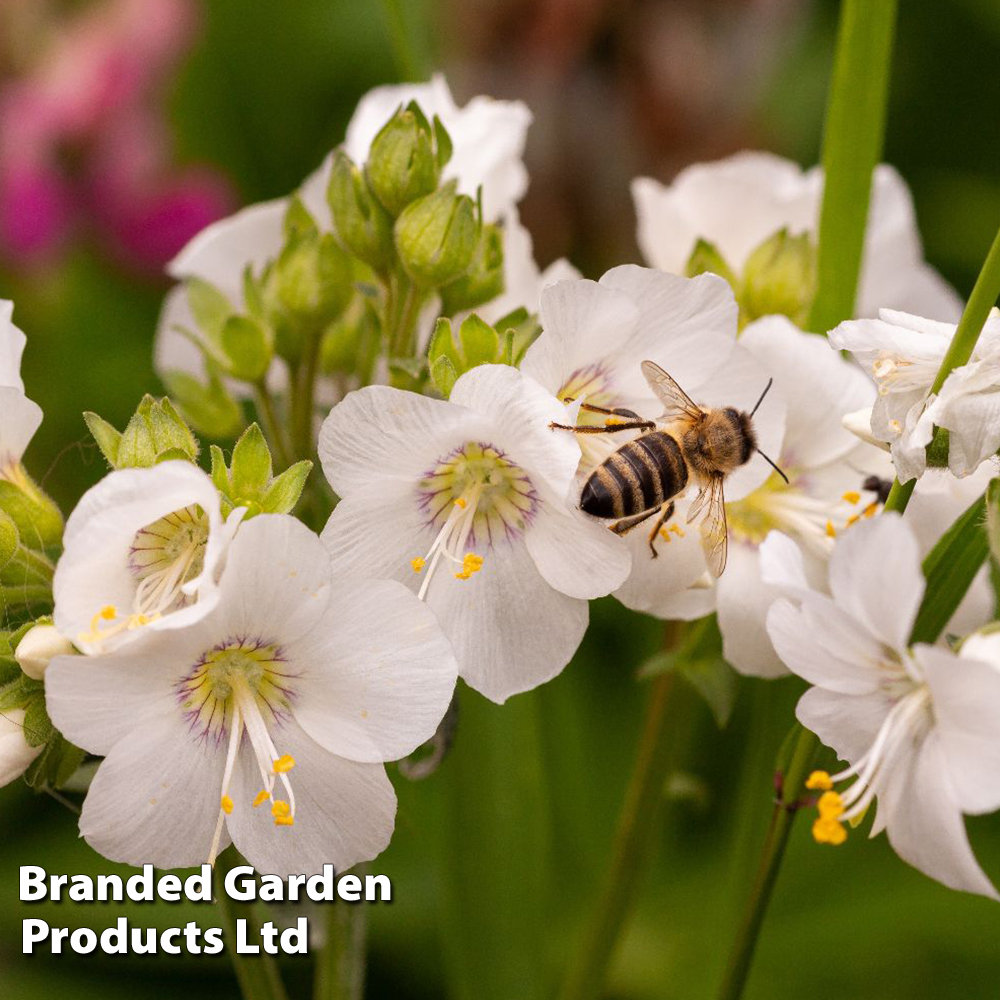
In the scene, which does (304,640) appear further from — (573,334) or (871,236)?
(871,236)

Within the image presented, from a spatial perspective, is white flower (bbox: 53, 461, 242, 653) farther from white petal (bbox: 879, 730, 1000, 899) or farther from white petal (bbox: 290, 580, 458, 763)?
white petal (bbox: 879, 730, 1000, 899)

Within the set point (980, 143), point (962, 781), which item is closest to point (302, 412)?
point (962, 781)

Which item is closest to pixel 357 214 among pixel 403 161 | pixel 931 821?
pixel 403 161

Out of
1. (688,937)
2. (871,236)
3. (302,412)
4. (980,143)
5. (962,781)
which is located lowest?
(962,781)

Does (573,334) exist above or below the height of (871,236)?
below

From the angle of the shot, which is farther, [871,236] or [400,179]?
[871,236]

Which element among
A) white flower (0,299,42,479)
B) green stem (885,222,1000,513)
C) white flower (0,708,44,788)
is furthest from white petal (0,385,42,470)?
green stem (885,222,1000,513)

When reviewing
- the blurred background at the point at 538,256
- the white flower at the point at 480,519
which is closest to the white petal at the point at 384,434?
the white flower at the point at 480,519

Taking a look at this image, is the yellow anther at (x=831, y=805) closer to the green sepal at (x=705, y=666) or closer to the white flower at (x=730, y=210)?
the green sepal at (x=705, y=666)

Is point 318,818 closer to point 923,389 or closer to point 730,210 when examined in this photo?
point 923,389
